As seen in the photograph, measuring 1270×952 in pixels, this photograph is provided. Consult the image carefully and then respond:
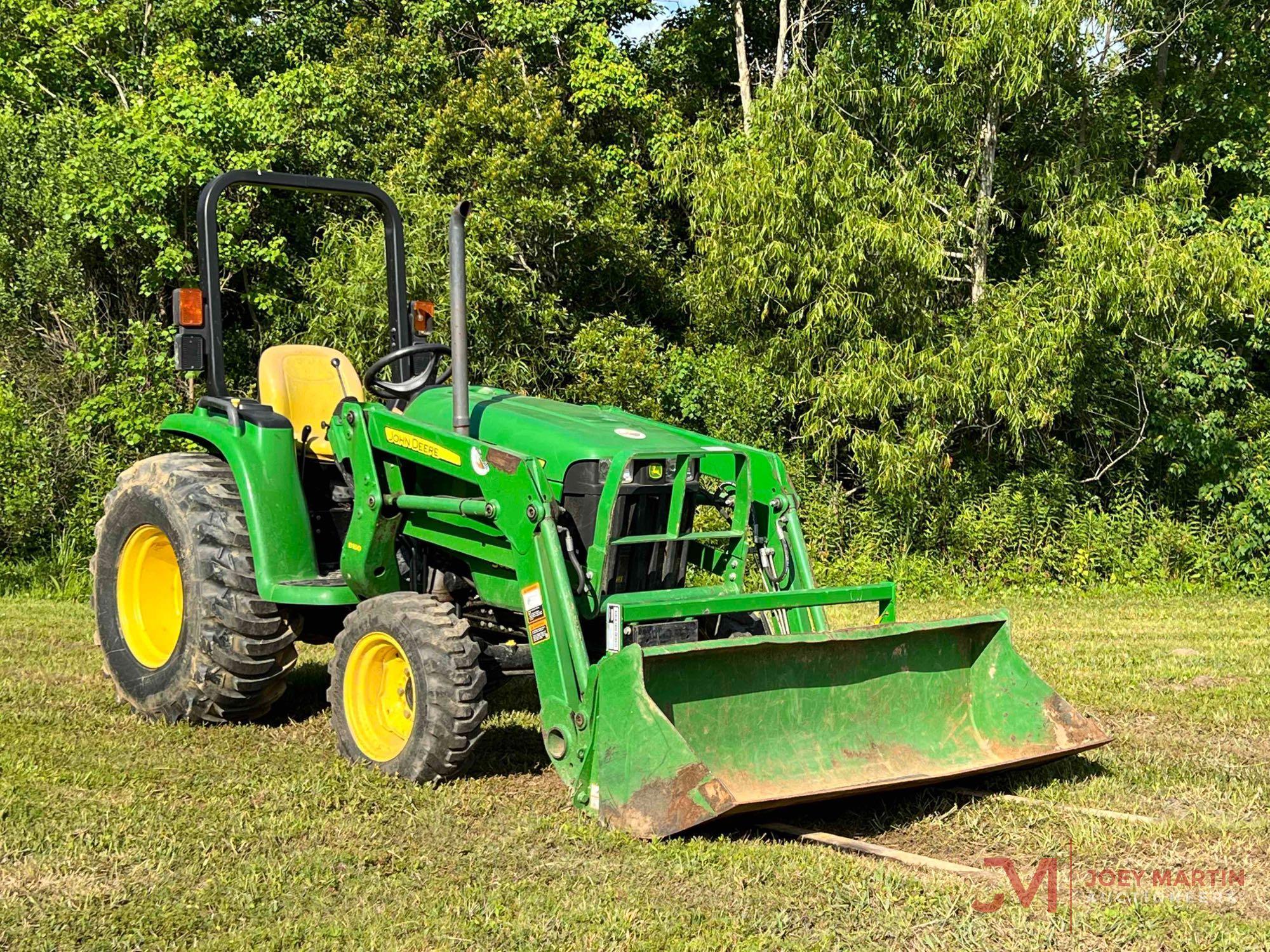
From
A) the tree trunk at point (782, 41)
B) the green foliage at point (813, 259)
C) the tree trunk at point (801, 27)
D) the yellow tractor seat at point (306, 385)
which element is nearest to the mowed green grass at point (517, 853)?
the yellow tractor seat at point (306, 385)

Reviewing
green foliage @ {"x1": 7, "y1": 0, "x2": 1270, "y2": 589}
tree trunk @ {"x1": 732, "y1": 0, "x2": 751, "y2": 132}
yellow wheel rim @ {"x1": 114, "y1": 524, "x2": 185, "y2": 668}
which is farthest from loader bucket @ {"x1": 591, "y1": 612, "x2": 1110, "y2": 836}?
tree trunk @ {"x1": 732, "y1": 0, "x2": 751, "y2": 132}

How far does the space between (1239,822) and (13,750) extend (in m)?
4.87

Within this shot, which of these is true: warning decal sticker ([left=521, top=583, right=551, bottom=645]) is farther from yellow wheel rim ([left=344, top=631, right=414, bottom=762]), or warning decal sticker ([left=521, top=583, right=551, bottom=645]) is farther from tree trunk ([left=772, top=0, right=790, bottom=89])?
tree trunk ([left=772, top=0, right=790, bottom=89])

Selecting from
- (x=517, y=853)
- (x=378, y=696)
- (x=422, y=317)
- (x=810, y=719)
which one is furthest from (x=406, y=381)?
(x=517, y=853)

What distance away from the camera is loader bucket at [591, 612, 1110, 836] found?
4828 mm

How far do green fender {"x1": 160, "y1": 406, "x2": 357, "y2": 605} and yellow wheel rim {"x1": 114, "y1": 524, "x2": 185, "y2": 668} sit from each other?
870 millimetres

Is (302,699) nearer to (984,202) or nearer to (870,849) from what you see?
(870,849)

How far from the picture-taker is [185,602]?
661cm

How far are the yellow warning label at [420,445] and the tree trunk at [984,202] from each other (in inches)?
349

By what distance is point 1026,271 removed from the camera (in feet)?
45.1

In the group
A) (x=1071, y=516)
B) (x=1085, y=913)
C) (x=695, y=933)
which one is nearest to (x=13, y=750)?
(x=695, y=933)

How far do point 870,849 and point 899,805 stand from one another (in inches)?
26.4

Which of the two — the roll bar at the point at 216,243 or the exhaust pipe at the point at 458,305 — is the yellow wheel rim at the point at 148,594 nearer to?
the roll bar at the point at 216,243

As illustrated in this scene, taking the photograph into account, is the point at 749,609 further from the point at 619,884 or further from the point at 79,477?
the point at 79,477
